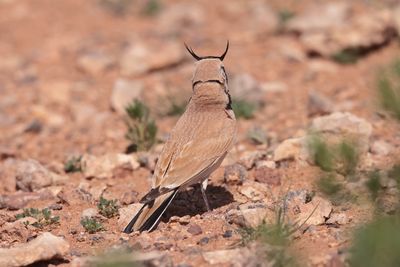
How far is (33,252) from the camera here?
16.6ft

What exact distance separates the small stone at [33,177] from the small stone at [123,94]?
226cm

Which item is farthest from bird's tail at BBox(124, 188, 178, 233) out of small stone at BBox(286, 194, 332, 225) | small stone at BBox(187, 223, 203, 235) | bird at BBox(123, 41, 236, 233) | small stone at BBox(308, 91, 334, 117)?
small stone at BBox(308, 91, 334, 117)

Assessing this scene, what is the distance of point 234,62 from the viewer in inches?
429

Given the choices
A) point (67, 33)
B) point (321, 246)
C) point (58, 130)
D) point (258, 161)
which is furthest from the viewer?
point (67, 33)

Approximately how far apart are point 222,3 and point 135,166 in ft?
21.6

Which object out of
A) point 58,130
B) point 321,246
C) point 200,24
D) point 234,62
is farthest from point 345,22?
point 321,246

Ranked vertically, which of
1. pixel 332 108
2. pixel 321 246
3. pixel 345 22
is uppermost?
pixel 345 22

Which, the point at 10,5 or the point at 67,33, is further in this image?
the point at 10,5

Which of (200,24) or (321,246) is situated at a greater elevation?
(200,24)

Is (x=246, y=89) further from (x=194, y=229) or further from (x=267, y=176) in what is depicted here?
(x=194, y=229)

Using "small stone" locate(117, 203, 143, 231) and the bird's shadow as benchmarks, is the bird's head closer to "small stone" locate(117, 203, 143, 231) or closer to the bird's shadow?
the bird's shadow

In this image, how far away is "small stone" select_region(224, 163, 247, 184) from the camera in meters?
6.69

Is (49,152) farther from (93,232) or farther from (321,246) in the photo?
(321,246)

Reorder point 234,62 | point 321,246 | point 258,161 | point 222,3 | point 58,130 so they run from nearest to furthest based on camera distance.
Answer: point 321,246, point 258,161, point 58,130, point 234,62, point 222,3
